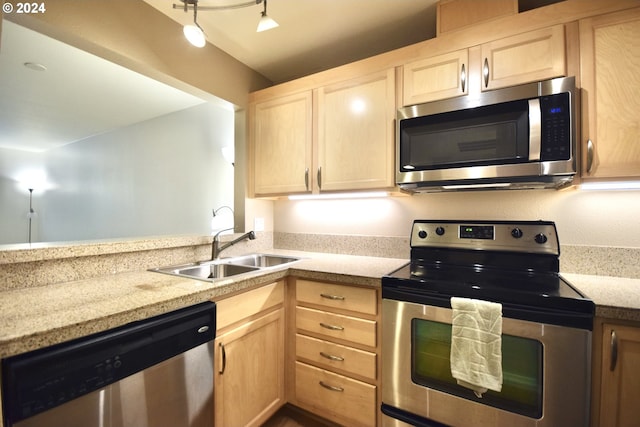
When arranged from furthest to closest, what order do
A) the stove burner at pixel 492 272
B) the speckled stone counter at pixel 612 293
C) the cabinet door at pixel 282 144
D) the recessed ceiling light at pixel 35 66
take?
the recessed ceiling light at pixel 35 66
the cabinet door at pixel 282 144
the stove burner at pixel 492 272
the speckled stone counter at pixel 612 293

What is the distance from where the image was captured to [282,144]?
2.04 meters

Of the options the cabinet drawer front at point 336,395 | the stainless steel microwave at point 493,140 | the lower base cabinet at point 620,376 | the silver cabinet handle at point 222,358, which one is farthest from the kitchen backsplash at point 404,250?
the silver cabinet handle at point 222,358

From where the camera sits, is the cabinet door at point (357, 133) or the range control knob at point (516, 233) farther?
the cabinet door at point (357, 133)

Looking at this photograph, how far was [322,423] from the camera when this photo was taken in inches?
63.1

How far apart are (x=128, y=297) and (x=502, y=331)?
1.46m

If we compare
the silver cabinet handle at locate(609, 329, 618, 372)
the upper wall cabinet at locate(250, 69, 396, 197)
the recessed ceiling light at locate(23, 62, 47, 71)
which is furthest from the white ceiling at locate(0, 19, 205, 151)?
the silver cabinet handle at locate(609, 329, 618, 372)

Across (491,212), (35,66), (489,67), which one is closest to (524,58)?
(489,67)

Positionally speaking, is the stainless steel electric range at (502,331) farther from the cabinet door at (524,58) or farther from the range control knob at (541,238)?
the cabinet door at (524,58)

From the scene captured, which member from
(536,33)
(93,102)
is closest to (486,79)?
(536,33)

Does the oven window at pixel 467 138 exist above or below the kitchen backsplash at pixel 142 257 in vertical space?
above

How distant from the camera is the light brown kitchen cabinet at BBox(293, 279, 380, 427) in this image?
141 cm

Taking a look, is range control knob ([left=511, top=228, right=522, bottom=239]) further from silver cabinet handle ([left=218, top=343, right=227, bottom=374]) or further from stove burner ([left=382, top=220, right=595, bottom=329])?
silver cabinet handle ([left=218, top=343, right=227, bottom=374])

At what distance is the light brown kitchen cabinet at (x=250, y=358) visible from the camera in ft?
4.19

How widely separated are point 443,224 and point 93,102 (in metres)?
3.77
